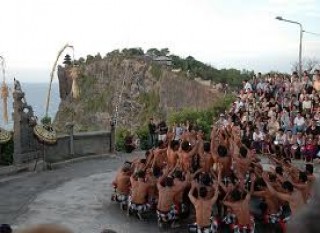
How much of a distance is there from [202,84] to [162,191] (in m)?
35.0

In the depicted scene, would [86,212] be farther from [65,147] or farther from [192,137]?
[65,147]

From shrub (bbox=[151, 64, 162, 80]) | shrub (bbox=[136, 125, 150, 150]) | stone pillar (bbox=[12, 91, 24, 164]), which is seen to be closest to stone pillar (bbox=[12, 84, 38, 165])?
stone pillar (bbox=[12, 91, 24, 164])

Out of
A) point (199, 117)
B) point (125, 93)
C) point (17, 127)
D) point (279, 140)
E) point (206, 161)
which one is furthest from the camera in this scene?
point (125, 93)

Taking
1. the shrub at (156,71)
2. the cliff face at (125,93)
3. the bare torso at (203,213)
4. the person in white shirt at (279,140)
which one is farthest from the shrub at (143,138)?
the shrub at (156,71)

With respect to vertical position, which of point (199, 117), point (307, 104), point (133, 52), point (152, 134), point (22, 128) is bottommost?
point (152, 134)

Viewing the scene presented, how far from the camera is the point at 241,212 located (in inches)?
457

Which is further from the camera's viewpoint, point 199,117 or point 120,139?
point 199,117

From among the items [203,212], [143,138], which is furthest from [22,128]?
[203,212]

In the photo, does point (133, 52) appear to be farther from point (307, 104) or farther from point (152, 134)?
point (307, 104)

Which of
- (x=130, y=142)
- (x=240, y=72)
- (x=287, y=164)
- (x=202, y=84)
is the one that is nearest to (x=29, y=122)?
(x=130, y=142)

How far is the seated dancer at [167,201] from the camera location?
12.5 metres

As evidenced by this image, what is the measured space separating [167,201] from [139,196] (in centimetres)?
104

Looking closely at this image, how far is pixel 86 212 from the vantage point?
46.5ft

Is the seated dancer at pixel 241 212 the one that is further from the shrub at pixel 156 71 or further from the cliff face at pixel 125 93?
the shrub at pixel 156 71
